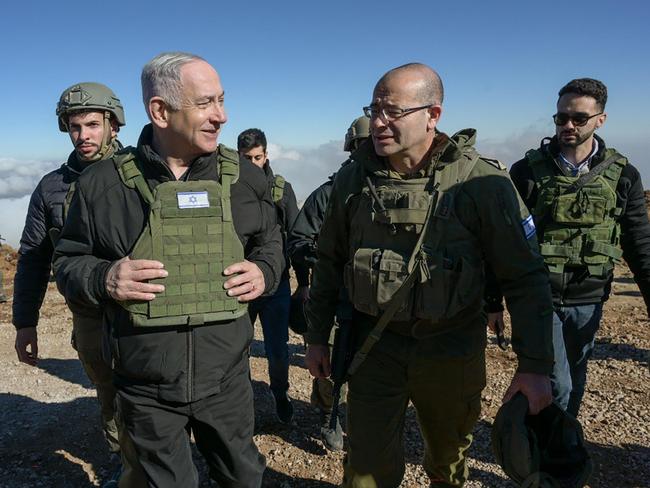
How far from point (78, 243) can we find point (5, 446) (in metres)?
2.95

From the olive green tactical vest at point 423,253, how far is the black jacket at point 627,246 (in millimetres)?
1243

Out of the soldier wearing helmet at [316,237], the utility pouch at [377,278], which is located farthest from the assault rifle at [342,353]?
the soldier wearing helmet at [316,237]

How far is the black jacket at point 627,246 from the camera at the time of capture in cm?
352

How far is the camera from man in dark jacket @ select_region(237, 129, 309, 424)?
4.63m

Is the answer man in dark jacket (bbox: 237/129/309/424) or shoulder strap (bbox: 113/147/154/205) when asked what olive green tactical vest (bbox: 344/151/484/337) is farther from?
man in dark jacket (bbox: 237/129/309/424)

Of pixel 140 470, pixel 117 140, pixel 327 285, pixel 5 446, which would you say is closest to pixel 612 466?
pixel 327 285

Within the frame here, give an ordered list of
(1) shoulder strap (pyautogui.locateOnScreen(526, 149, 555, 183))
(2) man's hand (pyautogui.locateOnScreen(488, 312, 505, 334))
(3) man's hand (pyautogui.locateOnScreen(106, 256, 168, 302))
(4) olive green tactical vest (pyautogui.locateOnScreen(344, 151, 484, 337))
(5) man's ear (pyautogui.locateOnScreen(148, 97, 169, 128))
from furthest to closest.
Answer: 1. (1) shoulder strap (pyautogui.locateOnScreen(526, 149, 555, 183))
2. (2) man's hand (pyautogui.locateOnScreen(488, 312, 505, 334))
3. (4) olive green tactical vest (pyautogui.locateOnScreen(344, 151, 484, 337))
4. (5) man's ear (pyautogui.locateOnScreen(148, 97, 169, 128))
5. (3) man's hand (pyautogui.locateOnScreen(106, 256, 168, 302))

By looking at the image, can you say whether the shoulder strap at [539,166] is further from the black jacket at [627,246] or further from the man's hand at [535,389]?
the man's hand at [535,389]

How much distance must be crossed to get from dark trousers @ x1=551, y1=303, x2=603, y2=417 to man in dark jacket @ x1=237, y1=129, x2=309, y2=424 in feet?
6.54

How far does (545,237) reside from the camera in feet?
11.7

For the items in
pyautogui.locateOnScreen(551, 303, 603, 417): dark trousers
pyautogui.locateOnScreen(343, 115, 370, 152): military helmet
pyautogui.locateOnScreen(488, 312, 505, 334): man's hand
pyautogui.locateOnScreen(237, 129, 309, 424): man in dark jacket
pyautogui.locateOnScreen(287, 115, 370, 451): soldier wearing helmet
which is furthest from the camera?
pyautogui.locateOnScreen(237, 129, 309, 424): man in dark jacket

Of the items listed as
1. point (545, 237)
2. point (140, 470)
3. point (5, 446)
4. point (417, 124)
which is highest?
point (417, 124)

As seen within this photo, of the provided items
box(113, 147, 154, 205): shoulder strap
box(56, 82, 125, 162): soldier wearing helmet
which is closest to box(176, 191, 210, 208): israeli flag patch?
box(113, 147, 154, 205): shoulder strap

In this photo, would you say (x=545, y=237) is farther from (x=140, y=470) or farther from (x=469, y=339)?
(x=140, y=470)
